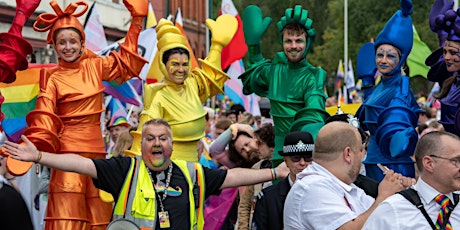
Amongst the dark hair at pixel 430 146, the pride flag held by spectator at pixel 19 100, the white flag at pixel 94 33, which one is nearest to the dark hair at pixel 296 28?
the pride flag held by spectator at pixel 19 100

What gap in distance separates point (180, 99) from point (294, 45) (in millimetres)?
1068

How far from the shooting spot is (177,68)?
8578 mm

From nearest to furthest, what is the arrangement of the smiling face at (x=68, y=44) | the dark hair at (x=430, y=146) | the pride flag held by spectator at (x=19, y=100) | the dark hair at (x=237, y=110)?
1. the dark hair at (x=430, y=146)
2. the smiling face at (x=68, y=44)
3. the pride flag held by spectator at (x=19, y=100)
4. the dark hair at (x=237, y=110)

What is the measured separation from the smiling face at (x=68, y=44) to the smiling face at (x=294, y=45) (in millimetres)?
1728

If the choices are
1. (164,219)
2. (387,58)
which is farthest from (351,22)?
(164,219)

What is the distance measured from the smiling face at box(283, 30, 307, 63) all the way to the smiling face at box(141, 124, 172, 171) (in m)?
1.88

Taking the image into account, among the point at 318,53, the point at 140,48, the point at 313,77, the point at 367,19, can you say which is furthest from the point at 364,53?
the point at 318,53

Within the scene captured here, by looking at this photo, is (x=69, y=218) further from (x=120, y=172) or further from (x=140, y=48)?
(x=140, y=48)

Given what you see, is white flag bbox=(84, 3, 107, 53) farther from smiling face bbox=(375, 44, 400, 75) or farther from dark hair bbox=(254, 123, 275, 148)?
smiling face bbox=(375, 44, 400, 75)

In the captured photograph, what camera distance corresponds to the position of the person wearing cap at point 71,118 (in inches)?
313

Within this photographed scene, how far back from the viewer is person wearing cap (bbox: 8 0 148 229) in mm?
7957

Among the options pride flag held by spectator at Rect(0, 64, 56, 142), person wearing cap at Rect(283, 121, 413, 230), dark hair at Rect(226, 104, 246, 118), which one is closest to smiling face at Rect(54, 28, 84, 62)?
pride flag held by spectator at Rect(0, 64, 56, 142)

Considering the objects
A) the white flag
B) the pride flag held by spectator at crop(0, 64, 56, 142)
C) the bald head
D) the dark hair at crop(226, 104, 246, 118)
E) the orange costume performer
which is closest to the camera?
the bald head

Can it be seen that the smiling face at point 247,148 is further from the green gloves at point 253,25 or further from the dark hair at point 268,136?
the green gloves at point 253,25
